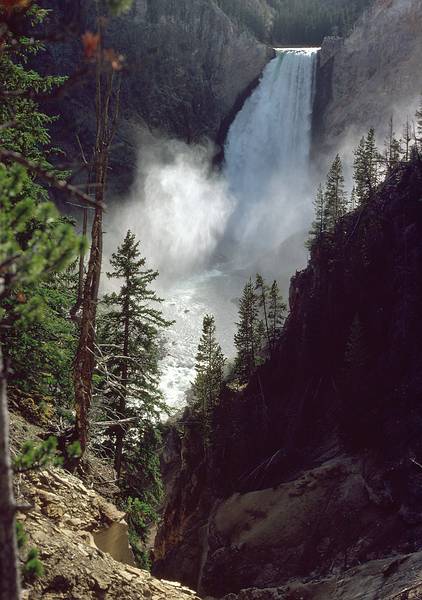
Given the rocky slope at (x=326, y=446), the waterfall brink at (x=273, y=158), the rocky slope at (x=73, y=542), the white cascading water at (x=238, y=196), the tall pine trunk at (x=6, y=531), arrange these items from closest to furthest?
1. the tall pine trunk at (x=6, y=531)
2. the rocky slope at (x=73, y=542)
3. the rocky slope at (x=326, y=446)
4. the white cascading water at (x=238, y=196)
5. the waterfall brink at (x=273, y=158)

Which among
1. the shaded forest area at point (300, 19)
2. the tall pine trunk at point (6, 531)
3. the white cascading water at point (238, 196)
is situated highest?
the shaded forest area at point (300, 19)

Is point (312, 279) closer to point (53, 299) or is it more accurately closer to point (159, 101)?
point (53, 299)

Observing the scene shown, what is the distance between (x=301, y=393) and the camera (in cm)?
2962

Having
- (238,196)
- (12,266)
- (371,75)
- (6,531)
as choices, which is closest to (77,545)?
(6,531)

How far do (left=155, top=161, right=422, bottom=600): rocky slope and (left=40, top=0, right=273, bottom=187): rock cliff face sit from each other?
38.9m

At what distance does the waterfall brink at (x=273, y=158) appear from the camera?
235 ft

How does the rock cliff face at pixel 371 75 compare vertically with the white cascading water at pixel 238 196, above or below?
above

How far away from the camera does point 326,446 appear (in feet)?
84.1

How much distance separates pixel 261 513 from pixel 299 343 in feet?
36.1

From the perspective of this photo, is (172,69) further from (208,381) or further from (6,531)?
(6,531)

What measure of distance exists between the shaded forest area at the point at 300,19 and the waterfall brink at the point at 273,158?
26.4 meters

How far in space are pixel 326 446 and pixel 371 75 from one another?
62087mm

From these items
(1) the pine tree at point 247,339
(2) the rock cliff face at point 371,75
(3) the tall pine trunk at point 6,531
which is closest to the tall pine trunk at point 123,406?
(3) the tall pine trunk at point 6,531

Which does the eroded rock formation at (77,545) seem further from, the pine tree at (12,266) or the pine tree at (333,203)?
the pine tree at (333,203)
